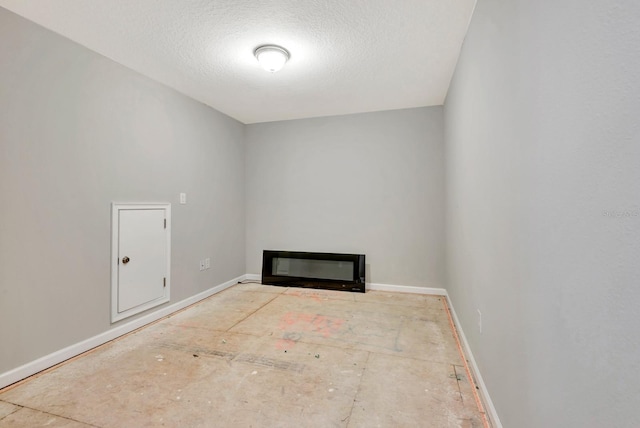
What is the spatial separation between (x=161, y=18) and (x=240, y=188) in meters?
2.64

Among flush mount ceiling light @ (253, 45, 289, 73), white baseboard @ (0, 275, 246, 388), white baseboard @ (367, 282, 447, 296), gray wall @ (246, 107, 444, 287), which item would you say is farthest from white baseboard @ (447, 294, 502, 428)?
white baseboard @ (0, 275, 246, 388)

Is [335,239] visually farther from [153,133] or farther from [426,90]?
[153,133]

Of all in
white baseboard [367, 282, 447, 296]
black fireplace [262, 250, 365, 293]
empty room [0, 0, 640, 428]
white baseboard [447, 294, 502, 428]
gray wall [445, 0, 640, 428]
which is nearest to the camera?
gray wall [445, 0, 640, 428]

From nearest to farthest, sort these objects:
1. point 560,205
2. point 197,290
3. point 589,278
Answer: point 589,278
point 560,205
point 197,290

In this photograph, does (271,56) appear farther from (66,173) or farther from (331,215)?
(331,215)

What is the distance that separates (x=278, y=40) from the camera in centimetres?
228

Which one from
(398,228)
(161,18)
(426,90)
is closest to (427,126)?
(426,90)

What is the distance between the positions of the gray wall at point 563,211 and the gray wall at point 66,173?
2.94 m

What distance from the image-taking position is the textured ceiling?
1.91 metres

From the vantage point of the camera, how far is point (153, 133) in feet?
9.71

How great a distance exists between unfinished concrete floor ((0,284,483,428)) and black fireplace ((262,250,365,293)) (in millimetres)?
972

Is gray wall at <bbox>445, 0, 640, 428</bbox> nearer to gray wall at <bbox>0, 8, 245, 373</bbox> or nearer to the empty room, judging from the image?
the empty room

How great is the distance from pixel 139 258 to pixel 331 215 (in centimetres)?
243

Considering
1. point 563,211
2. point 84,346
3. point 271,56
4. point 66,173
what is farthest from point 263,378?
point 271,56
